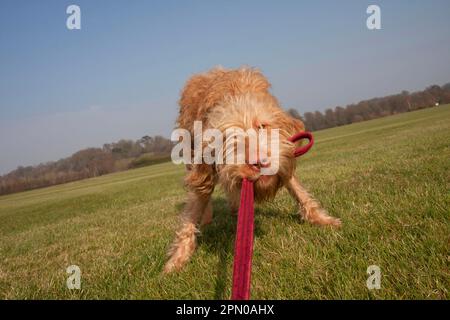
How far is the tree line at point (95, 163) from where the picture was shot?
3401 inches

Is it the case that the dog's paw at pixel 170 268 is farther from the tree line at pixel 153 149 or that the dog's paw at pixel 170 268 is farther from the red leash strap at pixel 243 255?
the tree line at pixel 153 149

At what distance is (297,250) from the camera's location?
11.0 feet

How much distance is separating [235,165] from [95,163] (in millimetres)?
103432

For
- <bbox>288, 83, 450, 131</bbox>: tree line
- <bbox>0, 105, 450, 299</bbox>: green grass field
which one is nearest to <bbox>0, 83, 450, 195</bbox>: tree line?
<bbox>288, 83, 450, 131</bbox>: tree line

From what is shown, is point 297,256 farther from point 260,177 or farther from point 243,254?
point 243,254

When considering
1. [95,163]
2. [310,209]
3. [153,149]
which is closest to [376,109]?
[153,149]

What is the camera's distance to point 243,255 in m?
1.98

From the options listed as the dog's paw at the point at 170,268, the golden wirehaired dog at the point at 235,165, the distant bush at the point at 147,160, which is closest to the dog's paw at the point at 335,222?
the golden wirehaired dog at the point at 235,165

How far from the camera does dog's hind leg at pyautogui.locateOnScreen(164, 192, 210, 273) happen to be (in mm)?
3964

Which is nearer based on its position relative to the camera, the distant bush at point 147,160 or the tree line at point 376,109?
the distant bush at point 147,160

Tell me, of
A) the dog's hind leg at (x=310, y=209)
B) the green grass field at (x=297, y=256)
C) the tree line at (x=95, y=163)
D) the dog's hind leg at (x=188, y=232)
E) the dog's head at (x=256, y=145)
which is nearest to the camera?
the green grass field at (x=297, y=256)
